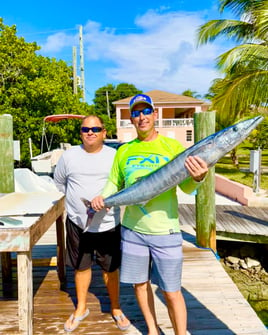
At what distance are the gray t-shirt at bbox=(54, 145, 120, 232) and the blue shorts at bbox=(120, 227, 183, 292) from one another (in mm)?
340

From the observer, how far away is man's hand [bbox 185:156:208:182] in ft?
6.23

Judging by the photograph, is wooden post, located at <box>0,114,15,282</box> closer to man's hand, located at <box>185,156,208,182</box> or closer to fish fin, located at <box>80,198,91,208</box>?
fish fin, located at <box>80,198,91,208</box>

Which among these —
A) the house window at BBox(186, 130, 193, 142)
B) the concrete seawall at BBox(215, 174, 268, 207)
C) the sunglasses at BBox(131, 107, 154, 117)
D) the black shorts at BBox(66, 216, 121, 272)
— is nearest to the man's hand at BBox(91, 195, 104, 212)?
the black shorts at BBox(66, 216, 121, 272)

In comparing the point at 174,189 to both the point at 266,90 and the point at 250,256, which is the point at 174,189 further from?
the point at 266,90

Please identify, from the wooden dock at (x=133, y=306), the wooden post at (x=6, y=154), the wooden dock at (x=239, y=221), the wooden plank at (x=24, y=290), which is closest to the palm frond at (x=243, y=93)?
the wooden dock at (x=239, y=221)

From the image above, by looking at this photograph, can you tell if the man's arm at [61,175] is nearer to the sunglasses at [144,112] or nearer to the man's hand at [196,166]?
the sunglasses at [144,112]

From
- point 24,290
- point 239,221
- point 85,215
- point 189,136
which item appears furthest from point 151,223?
point 189,136

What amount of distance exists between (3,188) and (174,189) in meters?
2.88

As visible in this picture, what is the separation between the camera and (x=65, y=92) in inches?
730

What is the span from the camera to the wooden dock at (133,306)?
9.13ft

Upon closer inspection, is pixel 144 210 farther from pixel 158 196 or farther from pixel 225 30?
pixel 225 30

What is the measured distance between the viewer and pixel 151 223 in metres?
2.17

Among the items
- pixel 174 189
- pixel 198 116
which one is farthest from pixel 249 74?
pixel 174 189

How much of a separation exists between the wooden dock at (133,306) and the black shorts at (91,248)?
1.86 feet
